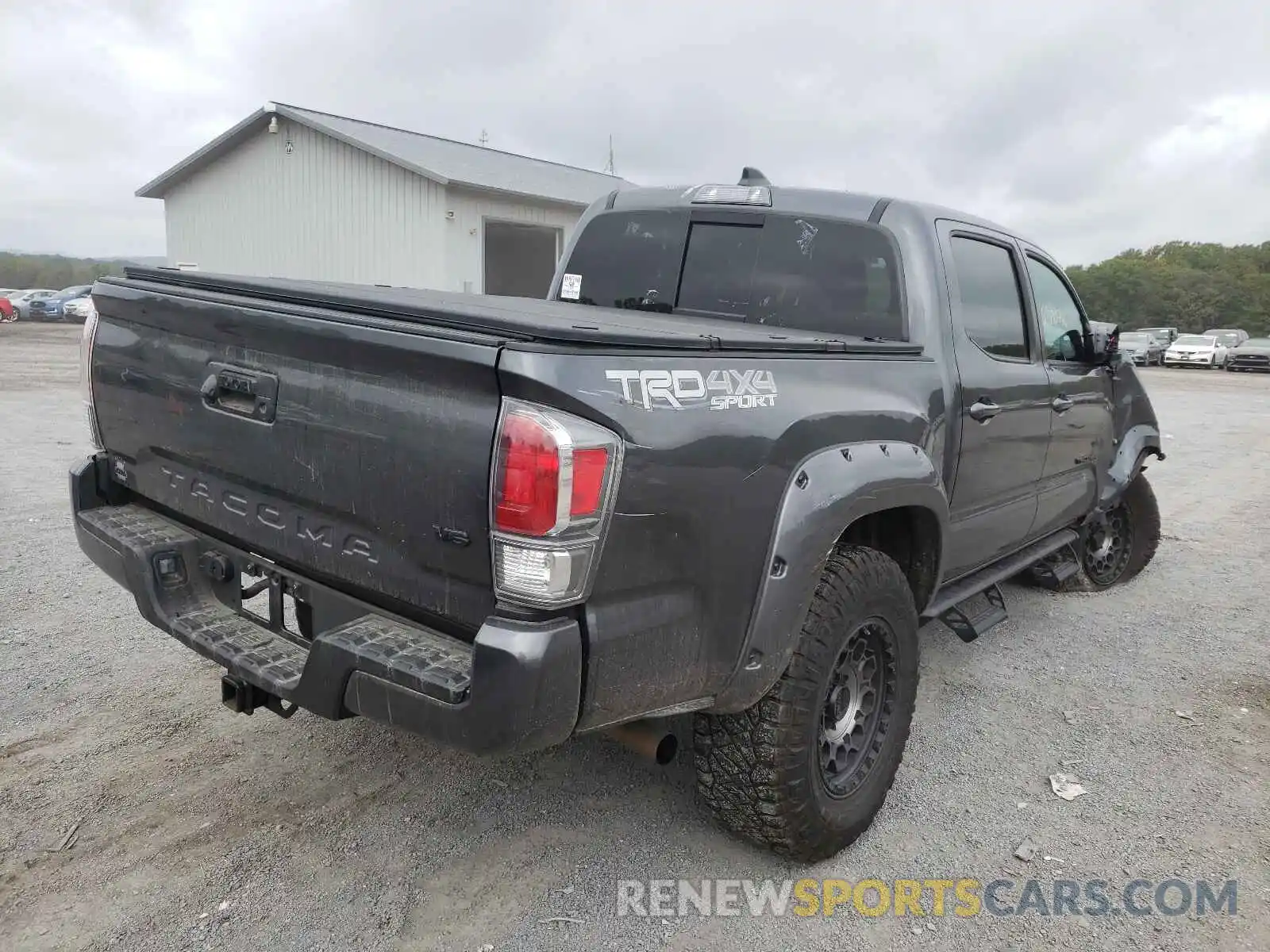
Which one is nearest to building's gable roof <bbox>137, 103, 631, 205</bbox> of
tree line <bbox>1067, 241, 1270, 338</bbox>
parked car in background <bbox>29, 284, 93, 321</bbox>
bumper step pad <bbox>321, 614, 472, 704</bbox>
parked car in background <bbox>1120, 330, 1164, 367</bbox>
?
bumper step pad <bbox>321, 614, 472, 704</bbox>

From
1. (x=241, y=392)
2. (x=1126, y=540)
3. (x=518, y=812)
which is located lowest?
(x=518, y=812)

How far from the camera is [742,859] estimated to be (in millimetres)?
2805

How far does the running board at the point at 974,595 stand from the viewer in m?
3.51

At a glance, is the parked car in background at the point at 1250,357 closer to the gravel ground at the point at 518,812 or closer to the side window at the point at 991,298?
the gravel ground at the point at 518,812

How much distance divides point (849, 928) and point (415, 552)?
1583 millimetres

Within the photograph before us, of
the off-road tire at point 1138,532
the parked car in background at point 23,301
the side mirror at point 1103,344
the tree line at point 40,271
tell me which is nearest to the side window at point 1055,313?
the side mirror at point 1103,344

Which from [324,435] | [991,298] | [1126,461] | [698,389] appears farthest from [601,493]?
[1126,461]

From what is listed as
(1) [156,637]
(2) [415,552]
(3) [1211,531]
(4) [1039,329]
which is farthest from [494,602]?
(3) [1211,531]

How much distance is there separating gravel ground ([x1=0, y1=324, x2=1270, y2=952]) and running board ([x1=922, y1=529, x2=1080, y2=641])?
0.40 m

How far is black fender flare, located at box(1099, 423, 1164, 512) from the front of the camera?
510 centimetres

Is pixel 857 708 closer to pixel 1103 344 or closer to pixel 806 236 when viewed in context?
pixel 806 236

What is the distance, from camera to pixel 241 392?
7.95ft

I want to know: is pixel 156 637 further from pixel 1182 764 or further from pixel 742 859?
pixel 1182 764

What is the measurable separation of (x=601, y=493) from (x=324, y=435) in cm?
75
